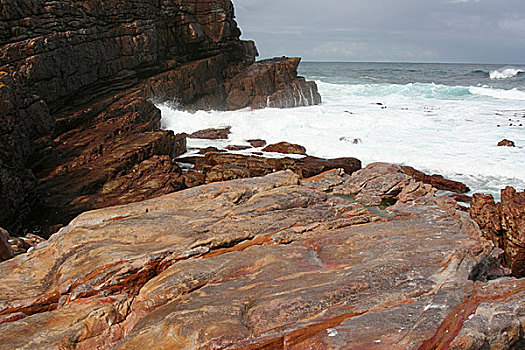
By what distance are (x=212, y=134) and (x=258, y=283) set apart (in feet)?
74.6

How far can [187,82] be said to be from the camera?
3428 cm

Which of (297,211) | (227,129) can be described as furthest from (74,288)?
(227,129)

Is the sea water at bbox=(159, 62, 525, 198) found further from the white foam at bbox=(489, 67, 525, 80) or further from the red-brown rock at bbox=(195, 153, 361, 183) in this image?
the white foam at bbox=(489, 67, 525, 80)

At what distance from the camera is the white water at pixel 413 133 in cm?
1947

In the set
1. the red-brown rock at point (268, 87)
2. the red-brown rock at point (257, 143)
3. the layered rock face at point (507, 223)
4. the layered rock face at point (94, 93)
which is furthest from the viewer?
the red-brown rock at point (268, 87)

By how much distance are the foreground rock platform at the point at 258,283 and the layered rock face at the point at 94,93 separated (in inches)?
255

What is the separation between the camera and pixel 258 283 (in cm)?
572

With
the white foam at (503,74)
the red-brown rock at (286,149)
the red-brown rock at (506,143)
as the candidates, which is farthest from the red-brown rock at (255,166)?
the white foam at (503,74)

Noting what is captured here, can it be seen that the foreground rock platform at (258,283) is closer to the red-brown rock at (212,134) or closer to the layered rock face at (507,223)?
the layered rock face at (507,223)

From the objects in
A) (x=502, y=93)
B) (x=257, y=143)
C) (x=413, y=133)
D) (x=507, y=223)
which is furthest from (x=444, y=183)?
(x=502, y=93)

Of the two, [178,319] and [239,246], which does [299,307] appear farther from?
[239,246]

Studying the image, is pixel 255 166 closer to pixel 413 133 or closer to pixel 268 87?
pixel 413 133

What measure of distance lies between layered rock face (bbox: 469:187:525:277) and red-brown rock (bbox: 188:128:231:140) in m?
18.9

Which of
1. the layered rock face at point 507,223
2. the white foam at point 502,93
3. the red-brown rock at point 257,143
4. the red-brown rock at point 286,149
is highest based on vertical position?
the white foam at point 502,93
